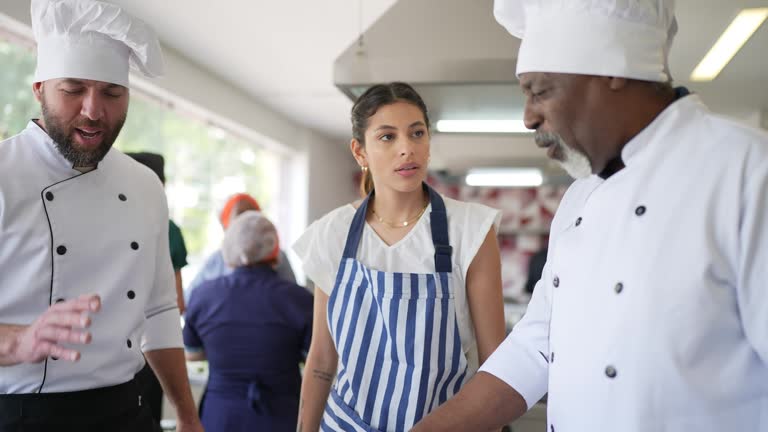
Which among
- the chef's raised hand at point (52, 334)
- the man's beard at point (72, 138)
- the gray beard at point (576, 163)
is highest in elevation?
the man's beard at point (72, 138)

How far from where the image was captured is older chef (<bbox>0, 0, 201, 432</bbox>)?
1383 mm

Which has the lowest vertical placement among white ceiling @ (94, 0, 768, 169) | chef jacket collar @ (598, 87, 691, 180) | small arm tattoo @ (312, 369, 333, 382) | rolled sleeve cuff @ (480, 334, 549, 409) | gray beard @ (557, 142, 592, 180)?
small arm tattoo @ (312, 369, 333, 382)

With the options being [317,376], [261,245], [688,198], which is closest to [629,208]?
[688,198]

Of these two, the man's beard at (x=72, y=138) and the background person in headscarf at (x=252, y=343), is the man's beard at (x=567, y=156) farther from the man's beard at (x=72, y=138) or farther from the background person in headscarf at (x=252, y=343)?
the background person in headscarf at (x=252, y=343)

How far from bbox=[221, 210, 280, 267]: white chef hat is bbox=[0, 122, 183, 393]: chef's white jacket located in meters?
0.92

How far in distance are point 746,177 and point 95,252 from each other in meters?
1.24

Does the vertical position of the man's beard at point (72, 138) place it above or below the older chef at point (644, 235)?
above

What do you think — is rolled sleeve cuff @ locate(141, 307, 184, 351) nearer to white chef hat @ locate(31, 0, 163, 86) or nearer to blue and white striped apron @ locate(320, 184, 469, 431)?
blue and white striped apron @ locate(320, 184, 469, 431)

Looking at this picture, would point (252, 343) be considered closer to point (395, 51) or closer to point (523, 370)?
point (395, 51)

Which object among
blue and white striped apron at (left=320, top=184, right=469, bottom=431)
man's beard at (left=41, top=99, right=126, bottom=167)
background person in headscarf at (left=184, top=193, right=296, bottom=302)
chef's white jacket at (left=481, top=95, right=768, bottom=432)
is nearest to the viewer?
chef's white jacket at (left=481, top=95, right=768, bottom=432)

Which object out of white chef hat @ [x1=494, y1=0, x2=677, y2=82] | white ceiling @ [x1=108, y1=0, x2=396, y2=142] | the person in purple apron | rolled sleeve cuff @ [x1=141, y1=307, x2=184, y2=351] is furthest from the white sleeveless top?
white ceiling @ [x1=108, y1=0, x2=396, y2=142]

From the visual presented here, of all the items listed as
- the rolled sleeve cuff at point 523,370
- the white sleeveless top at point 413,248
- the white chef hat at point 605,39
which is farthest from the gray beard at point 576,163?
the white sleeveless top at point 413,248

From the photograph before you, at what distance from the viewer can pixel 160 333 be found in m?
1.73

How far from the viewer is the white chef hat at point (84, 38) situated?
146cm
